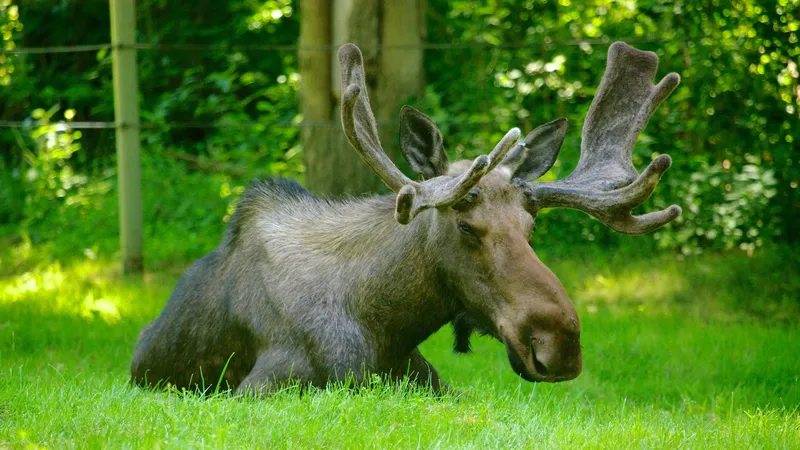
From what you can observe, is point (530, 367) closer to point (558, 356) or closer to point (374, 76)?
point (558, 356)

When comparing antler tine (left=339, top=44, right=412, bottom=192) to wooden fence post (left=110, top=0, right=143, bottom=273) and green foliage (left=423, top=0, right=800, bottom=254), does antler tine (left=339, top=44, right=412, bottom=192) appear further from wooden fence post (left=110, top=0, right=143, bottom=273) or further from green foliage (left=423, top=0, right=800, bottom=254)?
wooden fence post (left=110, top=0, right=143, bottom=273)

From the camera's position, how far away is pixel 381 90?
31.7ft

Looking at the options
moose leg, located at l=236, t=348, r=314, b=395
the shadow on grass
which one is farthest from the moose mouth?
moose leg, located at l=236, t=348, r=314, b=395

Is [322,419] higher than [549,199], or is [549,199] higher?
[549,199]

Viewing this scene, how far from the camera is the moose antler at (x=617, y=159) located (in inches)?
190

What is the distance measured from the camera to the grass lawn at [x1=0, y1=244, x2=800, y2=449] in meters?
3.97

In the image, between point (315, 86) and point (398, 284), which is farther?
point (315, 86)

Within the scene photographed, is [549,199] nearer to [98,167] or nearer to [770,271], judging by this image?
[770,271]

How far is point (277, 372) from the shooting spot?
495 centimetres

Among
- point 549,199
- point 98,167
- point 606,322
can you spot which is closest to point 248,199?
point 549,199

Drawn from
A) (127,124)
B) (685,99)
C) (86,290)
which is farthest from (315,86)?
(685,99)

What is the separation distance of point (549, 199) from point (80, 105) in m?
12.0

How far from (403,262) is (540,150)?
0.89 metres

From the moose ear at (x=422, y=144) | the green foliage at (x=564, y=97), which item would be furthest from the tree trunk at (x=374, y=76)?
the moose ear at (x=422, y=144)
